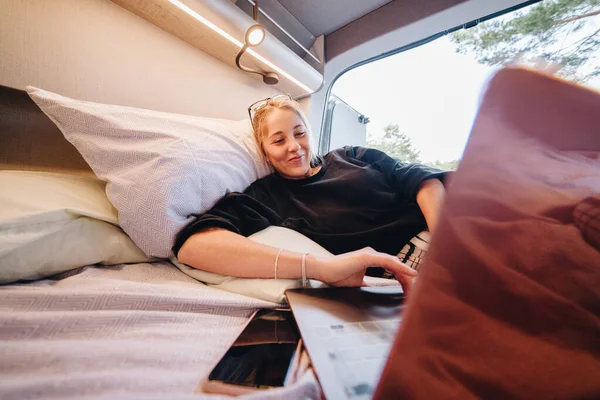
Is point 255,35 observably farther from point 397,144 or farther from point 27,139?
point 397,144

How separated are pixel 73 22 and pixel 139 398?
100 cm

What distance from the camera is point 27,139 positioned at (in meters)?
0.65

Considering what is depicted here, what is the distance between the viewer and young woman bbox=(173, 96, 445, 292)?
0.50 m

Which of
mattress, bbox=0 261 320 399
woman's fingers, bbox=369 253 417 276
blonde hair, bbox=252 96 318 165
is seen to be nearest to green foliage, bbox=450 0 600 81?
blonde hair, bbox=252 96 318 165

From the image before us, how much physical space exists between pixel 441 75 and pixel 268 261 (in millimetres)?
1274

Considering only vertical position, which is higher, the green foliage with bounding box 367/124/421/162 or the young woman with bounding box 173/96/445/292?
the green foliage with bounding box 367/124/421/162

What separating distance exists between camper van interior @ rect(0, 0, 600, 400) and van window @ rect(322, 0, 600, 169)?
0.04 feet

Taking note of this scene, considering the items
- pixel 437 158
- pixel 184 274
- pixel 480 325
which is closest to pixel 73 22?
pixel 184 274

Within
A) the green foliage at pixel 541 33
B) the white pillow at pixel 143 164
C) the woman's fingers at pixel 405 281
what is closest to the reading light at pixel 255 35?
the white pillow at pixel 143 164

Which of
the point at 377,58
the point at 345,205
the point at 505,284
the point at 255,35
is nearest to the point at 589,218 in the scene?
the point at 505,284

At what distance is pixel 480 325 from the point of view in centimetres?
15

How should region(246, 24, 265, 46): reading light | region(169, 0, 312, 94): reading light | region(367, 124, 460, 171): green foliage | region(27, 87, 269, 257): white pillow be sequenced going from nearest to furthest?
region(27, 87, 269, 257): white pillow < region(169, 0, 312, 94): reading light < region(246, 24, 265, 46): reading light < region(367, 124, 460, 171): green foliage

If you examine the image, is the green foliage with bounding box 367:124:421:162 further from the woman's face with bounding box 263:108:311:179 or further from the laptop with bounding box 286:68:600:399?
the laptop with bounding box 286:68:600:399

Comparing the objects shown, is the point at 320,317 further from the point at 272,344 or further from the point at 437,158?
the point at 437,158
